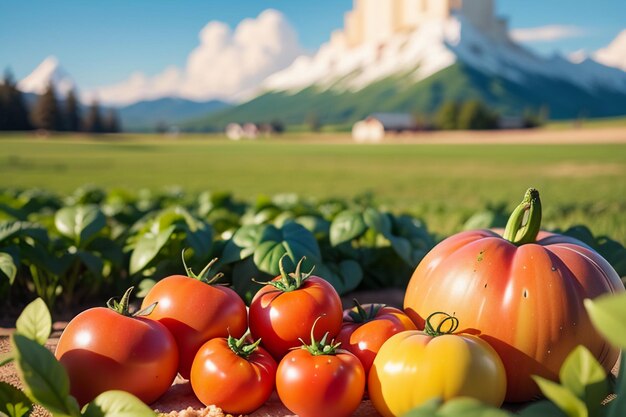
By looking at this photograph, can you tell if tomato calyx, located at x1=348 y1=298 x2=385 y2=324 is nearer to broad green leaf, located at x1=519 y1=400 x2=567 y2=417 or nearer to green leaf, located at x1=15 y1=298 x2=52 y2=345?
broad green leaf, located at x1=519 y1=400 x2=567 y2=417

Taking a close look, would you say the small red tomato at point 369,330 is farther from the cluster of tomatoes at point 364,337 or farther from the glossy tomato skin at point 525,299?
the glossy tomato skin at point 525,299

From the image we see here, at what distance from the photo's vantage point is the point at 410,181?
83.9ft

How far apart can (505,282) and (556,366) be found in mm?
440

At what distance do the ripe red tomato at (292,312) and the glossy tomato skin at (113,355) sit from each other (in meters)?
0.44

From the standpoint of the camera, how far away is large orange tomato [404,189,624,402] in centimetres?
297

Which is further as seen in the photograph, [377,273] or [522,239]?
[377,273]

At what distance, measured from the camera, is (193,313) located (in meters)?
2.97

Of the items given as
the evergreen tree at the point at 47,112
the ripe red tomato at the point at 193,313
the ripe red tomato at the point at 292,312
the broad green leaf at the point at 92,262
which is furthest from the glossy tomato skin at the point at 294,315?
the evergreen tree at the point at 47,112

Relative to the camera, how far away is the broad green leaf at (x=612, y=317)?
5.17ft

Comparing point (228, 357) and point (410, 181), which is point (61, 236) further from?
point (410, 181)

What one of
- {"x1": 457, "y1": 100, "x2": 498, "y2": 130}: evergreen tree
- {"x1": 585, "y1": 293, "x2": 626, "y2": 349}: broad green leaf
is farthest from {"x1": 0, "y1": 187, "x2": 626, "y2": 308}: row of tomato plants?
{"x1": 457, "y1": 100, "x2": 498, "y2": 130}: evergreen tree

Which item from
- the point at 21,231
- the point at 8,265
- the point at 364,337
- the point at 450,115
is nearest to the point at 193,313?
the point at 364,337

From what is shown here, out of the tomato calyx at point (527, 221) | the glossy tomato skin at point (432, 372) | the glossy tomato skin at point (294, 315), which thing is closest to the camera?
the glossy tomato skin at point (432, 372)

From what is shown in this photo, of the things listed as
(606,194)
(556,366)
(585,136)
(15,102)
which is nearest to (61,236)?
(556,366)
